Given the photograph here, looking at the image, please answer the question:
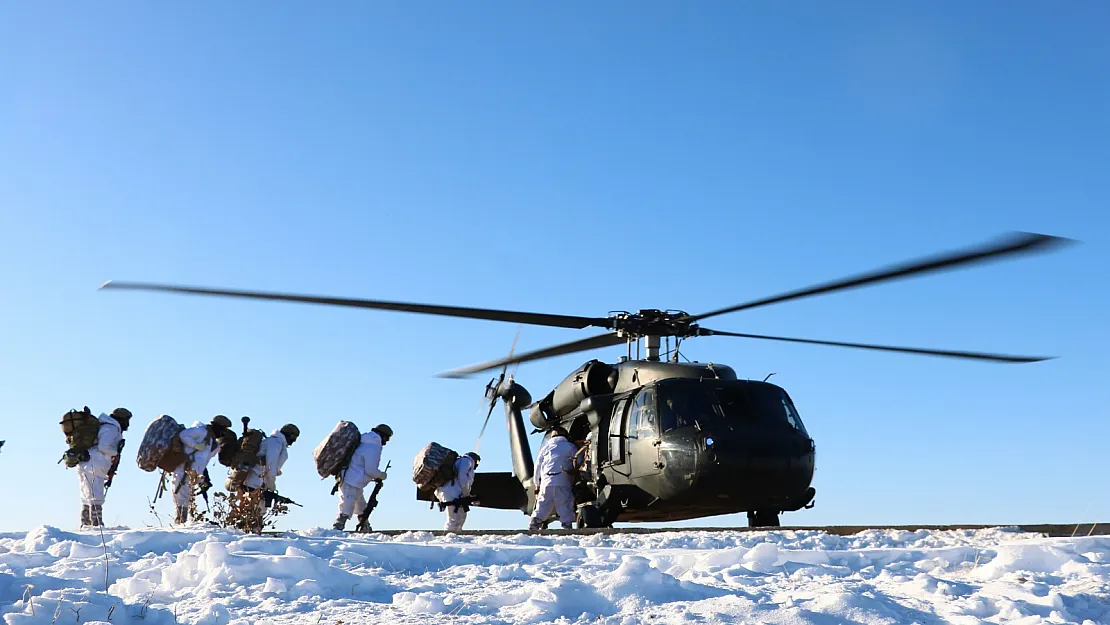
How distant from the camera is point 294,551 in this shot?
6.09 m

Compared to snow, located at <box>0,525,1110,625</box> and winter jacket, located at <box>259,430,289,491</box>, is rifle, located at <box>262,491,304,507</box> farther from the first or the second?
snow, located at <box>0,525,1110,625</box>

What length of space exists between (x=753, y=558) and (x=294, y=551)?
294cm

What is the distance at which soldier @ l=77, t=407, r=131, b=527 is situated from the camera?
14.2 metres

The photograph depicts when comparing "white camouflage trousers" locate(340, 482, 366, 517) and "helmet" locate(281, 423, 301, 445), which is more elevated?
"helmet" locate(281, 423, 301, 445)

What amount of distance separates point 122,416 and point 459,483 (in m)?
5.47

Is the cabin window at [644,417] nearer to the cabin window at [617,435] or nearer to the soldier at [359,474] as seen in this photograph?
the cabin window at [617,435]

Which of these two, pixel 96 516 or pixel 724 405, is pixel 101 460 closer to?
pixel 96 516

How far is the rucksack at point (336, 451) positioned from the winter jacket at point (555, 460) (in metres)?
2.90

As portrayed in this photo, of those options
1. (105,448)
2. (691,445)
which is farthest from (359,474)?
(691,445)

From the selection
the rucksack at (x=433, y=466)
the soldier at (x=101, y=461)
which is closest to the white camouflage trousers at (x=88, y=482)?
the soldier at (x=101, y=461)

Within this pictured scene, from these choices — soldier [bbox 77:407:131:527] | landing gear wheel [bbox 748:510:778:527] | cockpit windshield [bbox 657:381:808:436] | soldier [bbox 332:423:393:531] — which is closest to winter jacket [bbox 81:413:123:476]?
soldier [bbox 77:407:131:527]

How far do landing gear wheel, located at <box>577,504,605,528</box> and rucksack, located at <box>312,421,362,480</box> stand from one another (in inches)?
145

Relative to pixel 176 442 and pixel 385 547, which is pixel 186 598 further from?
pixel 176 442

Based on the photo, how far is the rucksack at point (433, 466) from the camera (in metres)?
15.3
